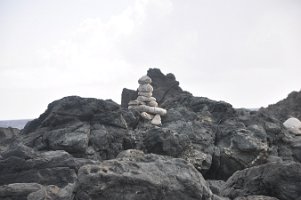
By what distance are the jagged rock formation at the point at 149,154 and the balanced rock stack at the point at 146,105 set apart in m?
0.72

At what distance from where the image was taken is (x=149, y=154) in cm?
1512

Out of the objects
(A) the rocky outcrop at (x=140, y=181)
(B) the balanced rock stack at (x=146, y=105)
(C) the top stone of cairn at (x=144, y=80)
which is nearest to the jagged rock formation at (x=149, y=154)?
(A) the rocky outcrop at (x=140, y=181)

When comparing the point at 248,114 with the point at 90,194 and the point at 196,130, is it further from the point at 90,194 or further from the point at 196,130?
the point at 90,194

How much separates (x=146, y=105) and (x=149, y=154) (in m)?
25.1

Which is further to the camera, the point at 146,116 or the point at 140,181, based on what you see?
the point at 146,116

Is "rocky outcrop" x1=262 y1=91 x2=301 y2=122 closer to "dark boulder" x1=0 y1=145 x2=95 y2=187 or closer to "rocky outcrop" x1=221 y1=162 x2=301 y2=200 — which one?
"dark boulder" x1=0 y1=145 x2=95 y2=187

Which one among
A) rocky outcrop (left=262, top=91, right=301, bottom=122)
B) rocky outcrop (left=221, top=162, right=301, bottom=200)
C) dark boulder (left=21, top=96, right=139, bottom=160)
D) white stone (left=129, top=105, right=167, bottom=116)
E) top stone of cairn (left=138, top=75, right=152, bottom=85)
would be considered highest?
rocky outcrop (left=262, top=91, right=301, bottom=122)

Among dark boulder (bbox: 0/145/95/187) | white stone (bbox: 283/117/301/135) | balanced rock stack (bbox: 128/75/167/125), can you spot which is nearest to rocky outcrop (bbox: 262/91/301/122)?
white stone (bbox: 283/117/301/135)

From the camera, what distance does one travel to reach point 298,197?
50.9 feet

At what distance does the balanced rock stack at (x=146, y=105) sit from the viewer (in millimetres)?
37344

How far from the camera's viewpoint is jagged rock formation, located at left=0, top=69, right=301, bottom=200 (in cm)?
1338

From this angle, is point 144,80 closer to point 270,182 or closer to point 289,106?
point 270,182

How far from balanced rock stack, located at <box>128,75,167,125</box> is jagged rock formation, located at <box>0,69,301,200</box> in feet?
2.35

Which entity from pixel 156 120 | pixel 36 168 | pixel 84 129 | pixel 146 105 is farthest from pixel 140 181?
pixel 146 105
